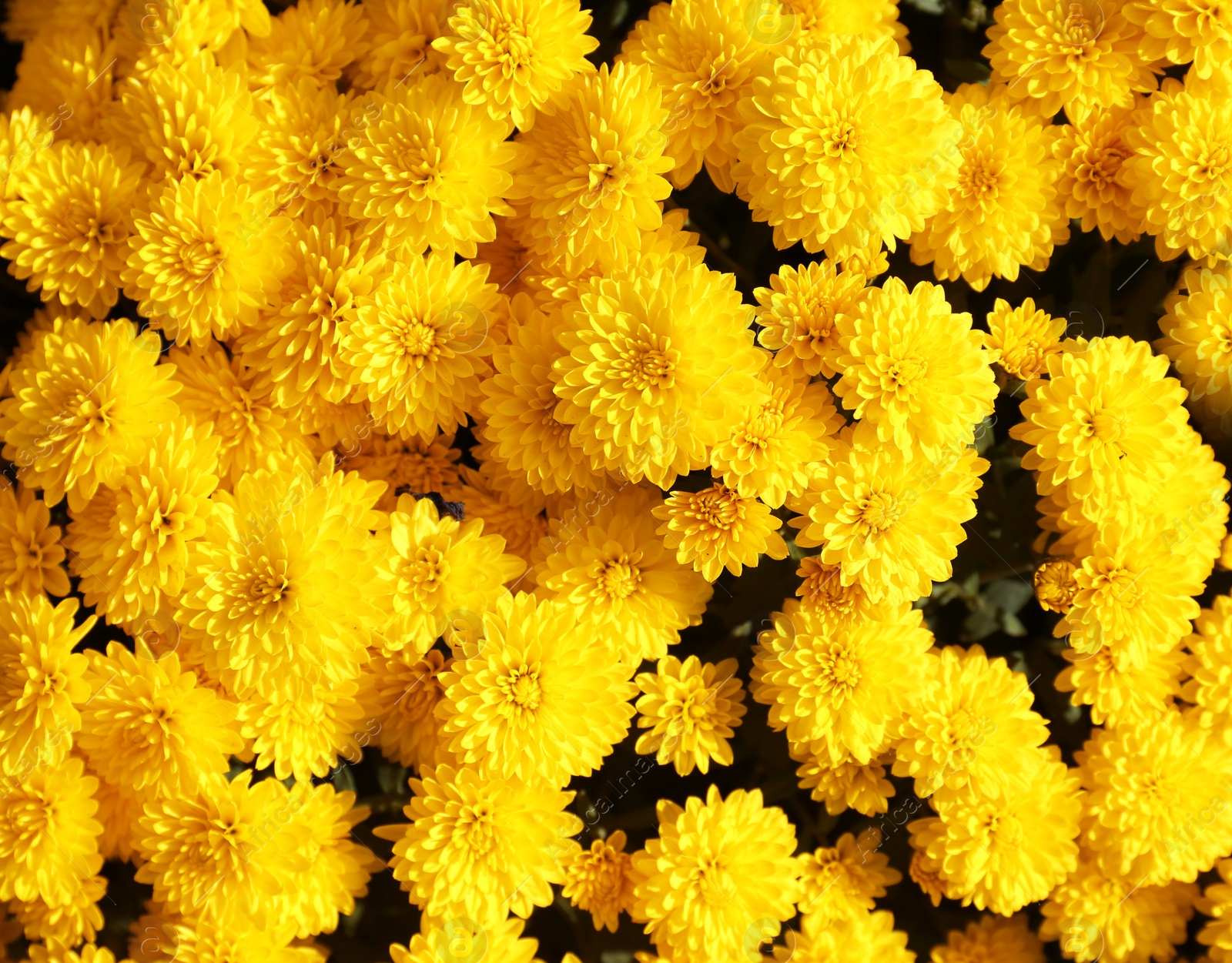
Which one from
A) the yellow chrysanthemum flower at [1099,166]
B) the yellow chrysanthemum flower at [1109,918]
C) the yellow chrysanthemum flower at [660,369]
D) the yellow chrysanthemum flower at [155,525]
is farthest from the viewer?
the yellow chrysanthemum flower at [1109,918]

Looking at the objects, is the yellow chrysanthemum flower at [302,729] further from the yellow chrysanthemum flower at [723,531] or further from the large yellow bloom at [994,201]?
the large yellow bloom at [994,201]

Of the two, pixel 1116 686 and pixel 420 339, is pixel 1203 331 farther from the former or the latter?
pixel 420 339

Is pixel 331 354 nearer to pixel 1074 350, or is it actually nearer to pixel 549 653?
pixel 549 653

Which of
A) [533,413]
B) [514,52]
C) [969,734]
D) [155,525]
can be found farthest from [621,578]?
[514,52]

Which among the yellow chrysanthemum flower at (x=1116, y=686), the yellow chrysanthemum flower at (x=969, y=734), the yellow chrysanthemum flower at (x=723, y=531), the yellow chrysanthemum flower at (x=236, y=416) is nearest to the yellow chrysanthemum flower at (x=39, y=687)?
the yellow chrysanthemum flower at (x=236, y=416)

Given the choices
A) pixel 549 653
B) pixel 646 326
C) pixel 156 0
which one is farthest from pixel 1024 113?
pixel 156 0
